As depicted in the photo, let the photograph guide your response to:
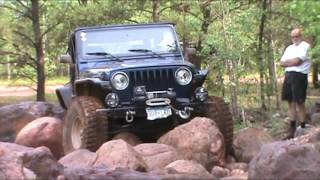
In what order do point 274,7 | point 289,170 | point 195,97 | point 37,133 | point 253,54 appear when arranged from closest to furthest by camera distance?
point 289,170
point 195,97
point 37,133
point 253,54
point 274,7

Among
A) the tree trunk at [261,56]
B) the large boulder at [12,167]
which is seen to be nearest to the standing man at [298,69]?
the tree trunk at [261,56]

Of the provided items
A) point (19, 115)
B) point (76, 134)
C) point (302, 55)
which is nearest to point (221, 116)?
point (302, 55)

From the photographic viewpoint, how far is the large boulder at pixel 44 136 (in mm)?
9859

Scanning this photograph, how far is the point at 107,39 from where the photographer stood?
33.4ft

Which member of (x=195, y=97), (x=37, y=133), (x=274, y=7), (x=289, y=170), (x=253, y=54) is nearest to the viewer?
(x=289, y=170)

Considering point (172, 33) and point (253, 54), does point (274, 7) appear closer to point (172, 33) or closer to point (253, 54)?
point (253, 54)

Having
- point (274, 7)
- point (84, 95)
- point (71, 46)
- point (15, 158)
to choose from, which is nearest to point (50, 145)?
point (84, 95)

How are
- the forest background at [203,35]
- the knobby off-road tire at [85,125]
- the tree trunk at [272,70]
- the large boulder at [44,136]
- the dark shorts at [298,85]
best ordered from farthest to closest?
the tree trunk at [272,70], the forest background at [203,35], the dark shorts at [298,85], the large boulder at [44,136], the knobby off-road tire at [85,125]

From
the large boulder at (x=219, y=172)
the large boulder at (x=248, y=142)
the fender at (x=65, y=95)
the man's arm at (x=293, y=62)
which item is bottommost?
the large boulder at (x=219, y=172)

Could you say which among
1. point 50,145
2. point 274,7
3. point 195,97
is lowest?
point 50,145

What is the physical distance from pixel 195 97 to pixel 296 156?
3.20 metres

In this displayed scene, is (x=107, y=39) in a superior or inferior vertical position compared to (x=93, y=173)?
superior

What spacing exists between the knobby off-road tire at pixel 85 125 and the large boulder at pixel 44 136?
53cm

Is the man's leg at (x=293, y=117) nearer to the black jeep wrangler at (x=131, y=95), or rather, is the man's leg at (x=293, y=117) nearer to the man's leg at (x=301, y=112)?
the man's leg at (x=301, y=112)
